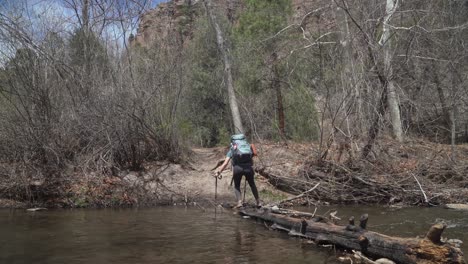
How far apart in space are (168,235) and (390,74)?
8704 mm

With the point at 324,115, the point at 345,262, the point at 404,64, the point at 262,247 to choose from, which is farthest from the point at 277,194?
the point at 345,262

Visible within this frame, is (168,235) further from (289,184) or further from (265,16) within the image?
(265,16)

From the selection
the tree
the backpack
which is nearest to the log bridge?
the backpack

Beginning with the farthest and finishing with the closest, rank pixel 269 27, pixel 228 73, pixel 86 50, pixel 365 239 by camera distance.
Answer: pixel 269 27 < pixel 228 73 < pixel 86 50 < pixel 365 239

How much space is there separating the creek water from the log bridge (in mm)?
241

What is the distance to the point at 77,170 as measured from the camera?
1458cm

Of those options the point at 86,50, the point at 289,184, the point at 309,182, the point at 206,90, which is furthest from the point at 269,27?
the point at 309,182

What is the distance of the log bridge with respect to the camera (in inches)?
224

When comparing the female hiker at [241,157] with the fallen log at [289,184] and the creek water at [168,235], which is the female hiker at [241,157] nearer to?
the creek water at [168,235]

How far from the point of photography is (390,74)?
14.0 metres

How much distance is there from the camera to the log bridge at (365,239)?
569 cm

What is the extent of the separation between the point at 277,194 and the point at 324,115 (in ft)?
10.0

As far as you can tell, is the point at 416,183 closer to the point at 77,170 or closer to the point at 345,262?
the point at 345,262

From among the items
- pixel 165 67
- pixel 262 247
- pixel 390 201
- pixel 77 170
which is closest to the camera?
pixel 262 247
